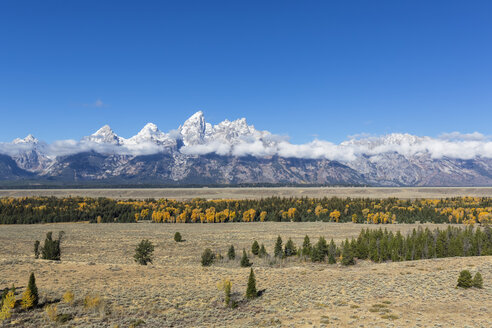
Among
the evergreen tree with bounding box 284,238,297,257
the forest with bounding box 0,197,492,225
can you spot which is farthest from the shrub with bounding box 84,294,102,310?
the forest with bounding box 0,197,492,225

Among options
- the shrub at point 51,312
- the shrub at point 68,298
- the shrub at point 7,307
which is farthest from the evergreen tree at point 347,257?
the shrub at point 7,307

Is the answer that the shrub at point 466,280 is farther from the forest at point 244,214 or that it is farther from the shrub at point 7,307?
the forest at point 244,214

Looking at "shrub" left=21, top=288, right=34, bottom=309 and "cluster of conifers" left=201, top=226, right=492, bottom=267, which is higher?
"shrub" left=21, top=288, right=34, bottom=309

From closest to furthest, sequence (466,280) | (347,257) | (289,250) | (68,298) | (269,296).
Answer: (68,298) < (466,280) < (269,296) < (347,257) < (289,250)

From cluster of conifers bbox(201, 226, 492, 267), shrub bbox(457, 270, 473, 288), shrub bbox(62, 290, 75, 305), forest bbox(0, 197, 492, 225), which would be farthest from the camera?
forest bbox(0, 197, 492, 225)

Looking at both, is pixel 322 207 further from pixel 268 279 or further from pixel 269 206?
pixel 268 279

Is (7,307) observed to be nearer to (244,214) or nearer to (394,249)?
(394,249)

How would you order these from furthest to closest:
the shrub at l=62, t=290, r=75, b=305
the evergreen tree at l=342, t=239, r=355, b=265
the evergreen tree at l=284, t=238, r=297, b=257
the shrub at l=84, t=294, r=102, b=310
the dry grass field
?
the evergreen tree at l=284, t=238, r=297, b=257, the evergreen tree at l=342, t=239, r=355, b=265, the shrub at l=62, t=290, r=75, b=305, the shrub at l=84, t=294, r=102, b=310, the dry grass field

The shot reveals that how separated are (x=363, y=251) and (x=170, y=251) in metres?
44.7

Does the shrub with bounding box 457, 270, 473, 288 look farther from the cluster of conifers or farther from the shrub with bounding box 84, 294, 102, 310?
the shrub with bounding box 84, 294, 102, 310

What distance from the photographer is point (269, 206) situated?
18588 centimetres

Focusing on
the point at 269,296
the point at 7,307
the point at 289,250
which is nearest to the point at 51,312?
the point at 7,307

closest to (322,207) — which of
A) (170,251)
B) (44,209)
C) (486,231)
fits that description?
(486,231)

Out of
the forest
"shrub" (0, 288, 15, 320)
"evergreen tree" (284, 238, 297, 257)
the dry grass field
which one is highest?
"shrub" (0, 288, 15, 320)
